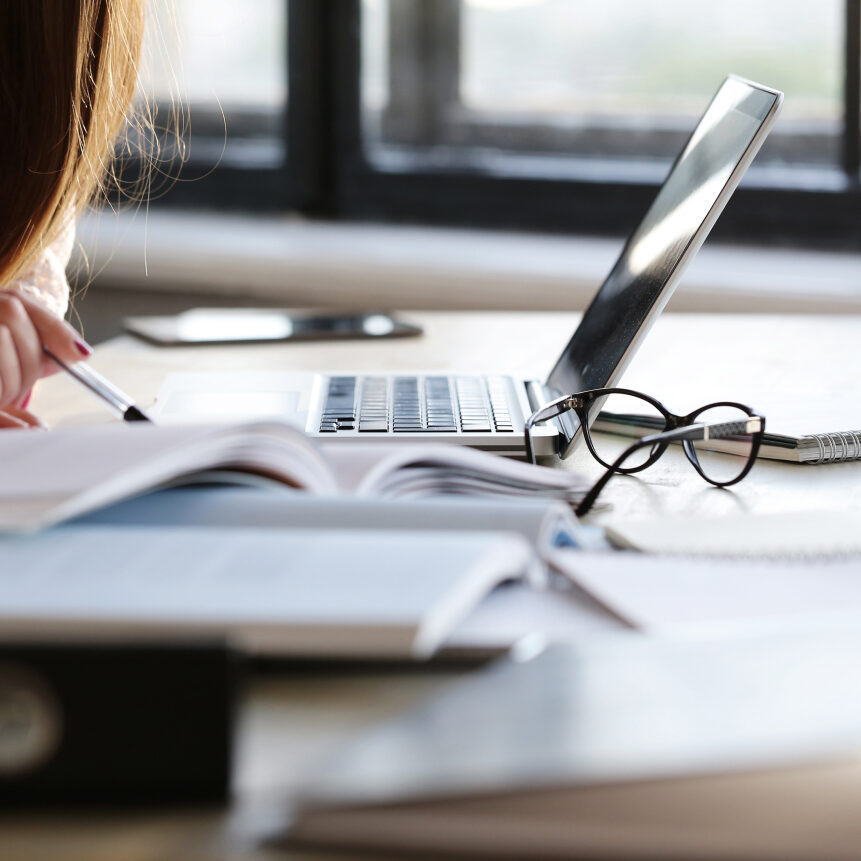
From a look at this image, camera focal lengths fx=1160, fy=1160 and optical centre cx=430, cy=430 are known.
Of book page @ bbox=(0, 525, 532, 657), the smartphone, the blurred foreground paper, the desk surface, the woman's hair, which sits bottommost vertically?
the smartphone

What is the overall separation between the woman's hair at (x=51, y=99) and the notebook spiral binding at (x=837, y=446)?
0.53m

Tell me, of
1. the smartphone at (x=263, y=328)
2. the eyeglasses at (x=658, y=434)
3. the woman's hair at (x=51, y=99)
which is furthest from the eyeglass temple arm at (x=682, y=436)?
the smartphone at (x=263, y=328)

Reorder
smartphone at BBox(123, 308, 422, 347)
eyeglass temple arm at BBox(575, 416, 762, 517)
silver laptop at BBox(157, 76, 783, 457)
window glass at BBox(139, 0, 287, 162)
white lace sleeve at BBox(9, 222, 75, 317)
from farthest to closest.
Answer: window glass at BBox(139, 0, 287, 162) → smartphone at BBox(123, 308, 422, 347) → white lace sleeve at BBox(9, 222, 75, 317) → silver laptop at BBox(157, 76, 783, 457) → eyeglass temple arm at BBox(575, 416, 762, 517)

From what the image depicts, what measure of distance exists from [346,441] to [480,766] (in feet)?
1.47

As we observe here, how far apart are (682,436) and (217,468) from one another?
10.1 inches

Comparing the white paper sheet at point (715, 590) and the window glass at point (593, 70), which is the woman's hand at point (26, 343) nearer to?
the white paper sheet at point (715, 590)

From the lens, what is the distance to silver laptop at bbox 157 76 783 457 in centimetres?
70

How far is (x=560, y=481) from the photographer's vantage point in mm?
584

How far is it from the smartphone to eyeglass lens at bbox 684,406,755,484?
55 cm

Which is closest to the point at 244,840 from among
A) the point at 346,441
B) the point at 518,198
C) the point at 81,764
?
the point at 81,764

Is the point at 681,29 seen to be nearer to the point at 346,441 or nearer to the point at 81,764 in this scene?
the point at 346,441

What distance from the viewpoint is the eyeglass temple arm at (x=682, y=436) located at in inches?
23.5

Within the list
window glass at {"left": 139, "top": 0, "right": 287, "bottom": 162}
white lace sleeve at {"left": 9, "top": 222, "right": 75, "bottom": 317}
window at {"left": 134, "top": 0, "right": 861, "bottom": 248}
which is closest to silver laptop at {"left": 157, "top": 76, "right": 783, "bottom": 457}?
white lace sleeve at {"left": 9, "top": 222, "right": 75, "bottom": 317}

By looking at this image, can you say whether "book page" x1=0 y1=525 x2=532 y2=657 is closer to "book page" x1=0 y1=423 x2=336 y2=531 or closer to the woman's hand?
"book page" x1=0 y1=423 x2=336 y2=531
